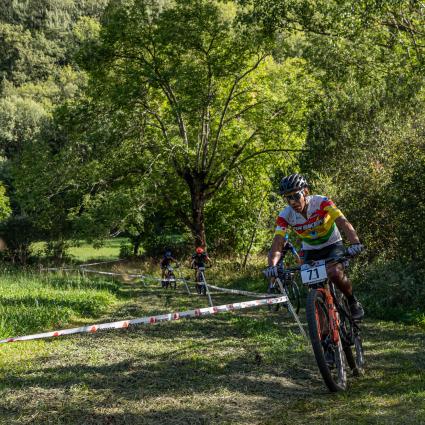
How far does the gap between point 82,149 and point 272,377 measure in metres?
17.4

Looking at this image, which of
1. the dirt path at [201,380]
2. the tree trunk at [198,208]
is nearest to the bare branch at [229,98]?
the tree trunk at [198,208]

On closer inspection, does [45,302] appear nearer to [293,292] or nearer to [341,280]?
[293,292]

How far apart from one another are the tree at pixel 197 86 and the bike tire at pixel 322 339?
14698 millimetres

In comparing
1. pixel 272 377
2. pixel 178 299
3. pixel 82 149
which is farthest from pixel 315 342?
pixel 82 149

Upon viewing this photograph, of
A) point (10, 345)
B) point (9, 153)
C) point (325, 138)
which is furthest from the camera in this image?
point (9, 153)

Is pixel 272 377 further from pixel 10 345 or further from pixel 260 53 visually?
pixel 260 53

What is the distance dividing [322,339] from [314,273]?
2.33 ft

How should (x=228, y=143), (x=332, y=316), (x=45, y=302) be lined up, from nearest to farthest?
1. (x=332, y=316)
2. (x=45, y=302)
3. (x=228, y=143)

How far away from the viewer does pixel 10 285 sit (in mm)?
14320

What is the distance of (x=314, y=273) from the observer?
5.42 m

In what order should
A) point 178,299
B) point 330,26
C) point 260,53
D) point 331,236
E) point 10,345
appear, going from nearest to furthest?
point 331,236 → point 10,345 → point 330,26 → point 178,299 → point 260,53

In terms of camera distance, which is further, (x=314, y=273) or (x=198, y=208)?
(x=198, y=208)

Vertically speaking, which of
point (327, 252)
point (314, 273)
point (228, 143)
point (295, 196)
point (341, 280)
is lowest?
point (341, 280)

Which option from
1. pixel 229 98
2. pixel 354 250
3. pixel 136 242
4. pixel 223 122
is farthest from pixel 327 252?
→ pixel 136 242
